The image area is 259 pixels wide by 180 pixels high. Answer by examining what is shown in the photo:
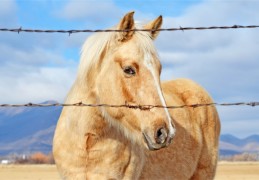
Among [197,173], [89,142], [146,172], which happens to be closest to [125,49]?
[89,142]

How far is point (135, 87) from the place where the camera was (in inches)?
218

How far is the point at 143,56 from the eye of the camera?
18.5ft

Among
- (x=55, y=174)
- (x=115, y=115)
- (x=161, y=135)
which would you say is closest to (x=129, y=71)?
(x=115, y=115)

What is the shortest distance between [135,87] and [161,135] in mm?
585

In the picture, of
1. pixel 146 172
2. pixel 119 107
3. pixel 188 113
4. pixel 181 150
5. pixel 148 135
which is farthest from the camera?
pixel 188 113

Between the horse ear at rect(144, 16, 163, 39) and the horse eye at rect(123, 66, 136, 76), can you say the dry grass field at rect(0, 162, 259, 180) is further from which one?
the horse eye at rect(123, 66, 136, 76)

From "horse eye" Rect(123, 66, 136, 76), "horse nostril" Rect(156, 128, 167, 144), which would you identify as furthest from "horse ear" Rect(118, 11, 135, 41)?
"horse nostril" Rect(156, 128, 167, 144)

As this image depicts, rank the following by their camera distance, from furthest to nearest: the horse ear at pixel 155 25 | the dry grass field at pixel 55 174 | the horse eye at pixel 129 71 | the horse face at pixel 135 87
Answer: the dry grass field at pixel 55 174
the horse ear at pixel 155 25
the horse eye at pixel 129 71
the horse face at pixel 135 87

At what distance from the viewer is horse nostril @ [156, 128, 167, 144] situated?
522cm

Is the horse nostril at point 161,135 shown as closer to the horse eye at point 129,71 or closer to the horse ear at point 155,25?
the horse eye at point 129,71

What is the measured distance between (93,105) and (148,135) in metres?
0.63

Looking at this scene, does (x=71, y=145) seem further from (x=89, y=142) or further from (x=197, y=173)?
(x=197, y=173)

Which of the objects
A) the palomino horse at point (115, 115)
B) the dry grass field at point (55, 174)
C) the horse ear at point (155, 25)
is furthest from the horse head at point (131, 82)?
the dry grass field at point (55, 174)

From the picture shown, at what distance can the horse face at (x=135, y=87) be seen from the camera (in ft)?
17.5
